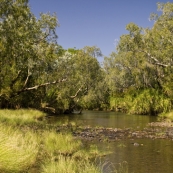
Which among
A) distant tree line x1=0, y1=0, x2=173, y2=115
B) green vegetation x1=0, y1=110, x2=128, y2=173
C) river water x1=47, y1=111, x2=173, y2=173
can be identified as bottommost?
river water x1=47, y1=111, x2=173, y2=173

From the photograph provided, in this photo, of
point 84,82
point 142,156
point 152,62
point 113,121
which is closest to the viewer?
point 142,156

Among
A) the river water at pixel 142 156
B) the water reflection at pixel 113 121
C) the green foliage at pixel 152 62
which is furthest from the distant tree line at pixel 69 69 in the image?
the river water at pixel 142 156

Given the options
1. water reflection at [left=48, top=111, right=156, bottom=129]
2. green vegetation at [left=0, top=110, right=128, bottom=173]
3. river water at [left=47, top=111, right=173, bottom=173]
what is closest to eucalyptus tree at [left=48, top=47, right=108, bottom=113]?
water reflection at [left=48, top=111, right=156, bottom=129]

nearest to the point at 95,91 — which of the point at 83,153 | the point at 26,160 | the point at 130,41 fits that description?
the point at 130,41

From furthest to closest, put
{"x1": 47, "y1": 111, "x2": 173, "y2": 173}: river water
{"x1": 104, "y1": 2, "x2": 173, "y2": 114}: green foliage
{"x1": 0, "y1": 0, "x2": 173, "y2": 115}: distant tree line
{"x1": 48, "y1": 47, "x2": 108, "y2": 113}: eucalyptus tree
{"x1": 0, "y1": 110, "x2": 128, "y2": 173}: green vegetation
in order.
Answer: {"x1": 48, "y1": 47, "x2": 108, "y2": 113}: eucalyptus tree
{"x1": 104, "y1": 2, "x2": 173, "y2": 114}: green foliage
{"x1": 0, "y1": 0, "x2": 173, "y2": 115}: distant tree line
{"x1": 47, "y1": 111, "x2": 173, "y2": 173}: river water
{"x1": 0, "y1": 110, "x2": 128, "y2": 173}: green vegetation

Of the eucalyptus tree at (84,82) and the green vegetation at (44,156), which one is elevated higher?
the eucalyptus tree at (84,82)

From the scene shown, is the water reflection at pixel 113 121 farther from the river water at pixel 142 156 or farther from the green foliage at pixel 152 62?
the river water at pixel 142 156

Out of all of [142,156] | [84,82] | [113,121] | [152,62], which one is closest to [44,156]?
[142,156]

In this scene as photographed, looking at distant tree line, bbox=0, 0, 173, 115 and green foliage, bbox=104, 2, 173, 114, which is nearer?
distant tree line, bbox=0, 0, 173, 115

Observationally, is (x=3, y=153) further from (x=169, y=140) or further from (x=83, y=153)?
(x=169, y=140)

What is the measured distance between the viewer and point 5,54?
60.8ft

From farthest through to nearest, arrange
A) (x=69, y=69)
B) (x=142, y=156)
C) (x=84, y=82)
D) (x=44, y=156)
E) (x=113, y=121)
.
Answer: (x=84, y=82) → (x=69, y=69) → (x=113, y=121) → (x=142, y=156) → (x=44, y=156)

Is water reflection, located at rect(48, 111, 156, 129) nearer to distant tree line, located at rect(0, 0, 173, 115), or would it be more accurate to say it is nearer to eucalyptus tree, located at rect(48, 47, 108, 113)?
distant tree line, located at rect(0, 0, 173, 115)

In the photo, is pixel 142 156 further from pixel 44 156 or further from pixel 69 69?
pixel 69 69
